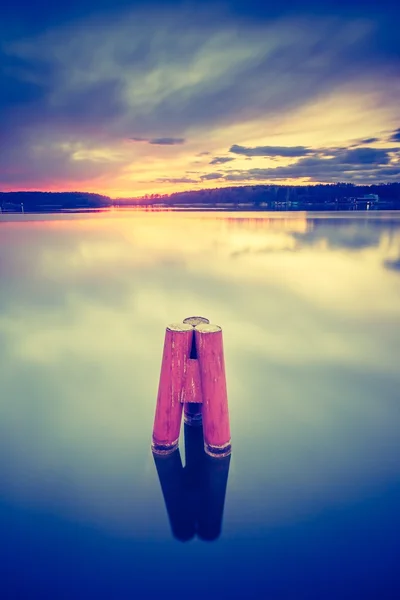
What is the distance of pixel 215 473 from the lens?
13.9 ft

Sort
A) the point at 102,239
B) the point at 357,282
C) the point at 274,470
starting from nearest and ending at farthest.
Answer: the point at 274,470, the point at 357,282, the point at 102,239

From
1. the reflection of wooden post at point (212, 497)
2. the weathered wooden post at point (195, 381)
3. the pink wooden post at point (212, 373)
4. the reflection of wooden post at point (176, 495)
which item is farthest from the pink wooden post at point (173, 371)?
the reflection of wooden post at point (212, 497)

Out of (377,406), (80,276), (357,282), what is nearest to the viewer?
(377,406)

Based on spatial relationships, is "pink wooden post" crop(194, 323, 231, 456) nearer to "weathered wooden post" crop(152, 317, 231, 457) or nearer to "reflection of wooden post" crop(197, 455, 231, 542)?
"weathered wooden post" crop(152, 317, 231, 457)

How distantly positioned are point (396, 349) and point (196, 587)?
20.1 feet

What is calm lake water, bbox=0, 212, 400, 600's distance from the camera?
326cm

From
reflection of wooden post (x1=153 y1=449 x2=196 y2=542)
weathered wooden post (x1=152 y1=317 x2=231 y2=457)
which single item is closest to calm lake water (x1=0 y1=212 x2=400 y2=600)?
reflection of wooden post (x1=153 y1=449 x2=196 y2=542)

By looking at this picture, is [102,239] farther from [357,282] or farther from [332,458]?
[332,458]

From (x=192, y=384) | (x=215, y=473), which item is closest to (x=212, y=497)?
(x=215, y=473)

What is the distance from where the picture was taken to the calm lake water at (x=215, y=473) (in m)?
3.26

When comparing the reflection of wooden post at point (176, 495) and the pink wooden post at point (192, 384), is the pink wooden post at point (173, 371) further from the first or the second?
the reflection of wooden post at point (176, 495)

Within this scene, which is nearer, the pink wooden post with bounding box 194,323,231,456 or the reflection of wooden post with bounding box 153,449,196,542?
the reflection of wooden post with bounding box 153,449,196,542

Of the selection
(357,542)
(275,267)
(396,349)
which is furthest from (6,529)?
(275,267)

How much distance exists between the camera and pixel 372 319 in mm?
10141
